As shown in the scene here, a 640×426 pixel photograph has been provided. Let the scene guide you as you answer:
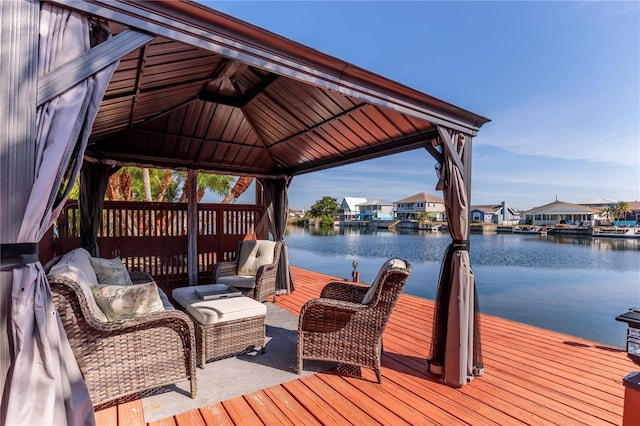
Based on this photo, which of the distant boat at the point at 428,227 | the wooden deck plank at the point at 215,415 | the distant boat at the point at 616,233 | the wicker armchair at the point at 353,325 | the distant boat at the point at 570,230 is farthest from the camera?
the distant boat at the point at 428,227

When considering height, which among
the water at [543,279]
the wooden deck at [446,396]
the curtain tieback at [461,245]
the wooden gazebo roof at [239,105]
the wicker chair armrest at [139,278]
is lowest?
the water at [543,279]

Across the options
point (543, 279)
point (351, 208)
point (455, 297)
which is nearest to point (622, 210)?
point (543, 279)

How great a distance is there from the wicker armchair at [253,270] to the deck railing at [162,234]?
113 cm

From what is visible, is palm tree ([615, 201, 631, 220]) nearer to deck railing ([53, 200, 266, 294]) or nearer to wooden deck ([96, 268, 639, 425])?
wooden deck ([96, 268, 639, 425])

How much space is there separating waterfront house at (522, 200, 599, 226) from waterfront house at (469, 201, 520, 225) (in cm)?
350

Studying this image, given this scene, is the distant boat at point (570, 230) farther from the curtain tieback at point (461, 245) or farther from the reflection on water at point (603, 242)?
the curtain tieback at point (461, 245)

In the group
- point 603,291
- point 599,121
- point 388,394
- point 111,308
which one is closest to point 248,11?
point 111,308

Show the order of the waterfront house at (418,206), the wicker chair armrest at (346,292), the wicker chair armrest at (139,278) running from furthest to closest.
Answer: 1. the waterfront house at (418,206)
2. the wicker chair armrest at (139,278)
3. the wicker chair armrest at (346,292)

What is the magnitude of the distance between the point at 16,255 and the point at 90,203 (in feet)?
13.3

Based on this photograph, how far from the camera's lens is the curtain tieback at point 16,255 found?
130 centimetres

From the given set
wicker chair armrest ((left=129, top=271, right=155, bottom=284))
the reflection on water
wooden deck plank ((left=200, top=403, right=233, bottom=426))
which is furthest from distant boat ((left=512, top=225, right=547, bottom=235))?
wooden deck plank ((left=200, top=403, right=233, bottom=426))

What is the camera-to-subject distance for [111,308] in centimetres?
219

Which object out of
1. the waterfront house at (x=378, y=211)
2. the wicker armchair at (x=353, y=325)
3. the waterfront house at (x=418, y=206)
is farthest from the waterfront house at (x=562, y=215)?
the wicker armchair at (x=353, y=325)

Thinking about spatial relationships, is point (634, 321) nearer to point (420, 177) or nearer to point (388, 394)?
point (388, 394)
